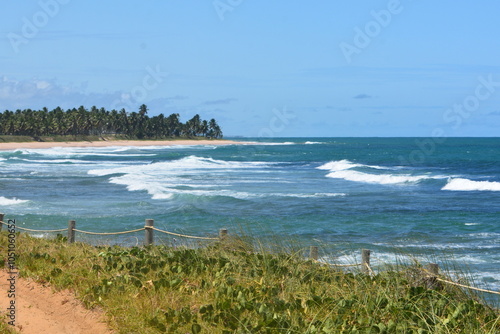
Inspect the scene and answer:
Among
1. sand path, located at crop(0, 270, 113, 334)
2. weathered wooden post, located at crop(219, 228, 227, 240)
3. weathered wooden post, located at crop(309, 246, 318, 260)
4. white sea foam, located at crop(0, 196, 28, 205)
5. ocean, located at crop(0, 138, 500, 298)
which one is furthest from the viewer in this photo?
white sea foam, located at crop(0, 196, 28, 205)

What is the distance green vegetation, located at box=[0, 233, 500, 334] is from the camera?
6.49 m

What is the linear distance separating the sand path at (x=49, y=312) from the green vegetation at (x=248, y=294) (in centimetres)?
15

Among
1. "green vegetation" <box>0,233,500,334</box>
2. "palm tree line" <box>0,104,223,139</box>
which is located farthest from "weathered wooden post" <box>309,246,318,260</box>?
"palm tree line" <box>0,104,223,139</box>

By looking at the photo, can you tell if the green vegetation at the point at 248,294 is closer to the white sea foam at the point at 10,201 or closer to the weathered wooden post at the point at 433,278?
the weathered wooden post at the point at 433,278

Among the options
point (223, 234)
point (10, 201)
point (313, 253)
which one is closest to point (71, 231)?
point (223, 234)

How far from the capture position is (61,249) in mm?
10586

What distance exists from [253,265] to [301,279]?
851mm

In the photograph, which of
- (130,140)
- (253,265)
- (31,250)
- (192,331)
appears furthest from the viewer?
(130,140)

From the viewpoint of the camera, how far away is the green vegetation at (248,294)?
649 centimetres

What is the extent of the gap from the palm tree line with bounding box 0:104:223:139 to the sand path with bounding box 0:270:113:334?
12125cm

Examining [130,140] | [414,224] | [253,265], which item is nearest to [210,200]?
[414,224]

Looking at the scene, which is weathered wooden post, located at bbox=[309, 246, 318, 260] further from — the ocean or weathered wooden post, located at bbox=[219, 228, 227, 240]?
the ocean

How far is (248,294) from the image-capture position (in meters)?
7.45

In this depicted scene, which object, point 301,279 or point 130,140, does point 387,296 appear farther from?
point 130,140
